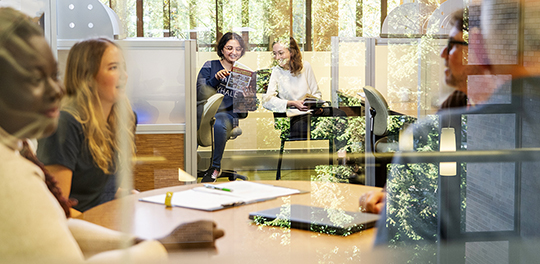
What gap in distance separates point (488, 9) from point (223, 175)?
0.70 m

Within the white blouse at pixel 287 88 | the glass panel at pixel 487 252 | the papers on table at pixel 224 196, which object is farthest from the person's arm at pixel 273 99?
the glass panel at pixel 487 252

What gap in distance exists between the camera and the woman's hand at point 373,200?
0.93 meters

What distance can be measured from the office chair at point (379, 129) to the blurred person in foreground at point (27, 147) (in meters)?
0.63

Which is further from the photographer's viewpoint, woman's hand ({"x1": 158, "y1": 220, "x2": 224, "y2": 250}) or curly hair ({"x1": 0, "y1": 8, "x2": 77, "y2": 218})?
woman's hand ({"x1": 158, "y1": 220, "x2": 224, "y2": 250})

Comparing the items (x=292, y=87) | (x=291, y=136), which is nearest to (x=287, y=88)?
(x=292, y=87)

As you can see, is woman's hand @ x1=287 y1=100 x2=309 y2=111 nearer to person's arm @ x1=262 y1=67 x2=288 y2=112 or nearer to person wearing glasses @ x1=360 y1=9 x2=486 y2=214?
person's arm @ x1=262 y1=67 x2=288 y2=112

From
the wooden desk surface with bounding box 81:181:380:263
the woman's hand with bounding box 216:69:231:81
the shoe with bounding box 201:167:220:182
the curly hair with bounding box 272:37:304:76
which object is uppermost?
the curly hair with bounding box 272:37:304:76

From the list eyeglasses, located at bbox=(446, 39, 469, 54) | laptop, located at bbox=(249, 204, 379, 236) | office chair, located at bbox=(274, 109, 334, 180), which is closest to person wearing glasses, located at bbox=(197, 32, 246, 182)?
office chair, located at bbox=(274, 109, 334, 180)

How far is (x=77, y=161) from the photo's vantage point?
71cm

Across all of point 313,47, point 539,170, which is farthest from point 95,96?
point 539,170

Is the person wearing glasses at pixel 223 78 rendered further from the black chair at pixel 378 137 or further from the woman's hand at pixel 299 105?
the black chair at pixel 378 137

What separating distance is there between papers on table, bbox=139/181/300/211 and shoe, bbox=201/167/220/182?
25 millimetres

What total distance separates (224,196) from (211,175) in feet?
A: 0.25

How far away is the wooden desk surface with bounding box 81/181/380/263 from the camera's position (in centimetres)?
77
